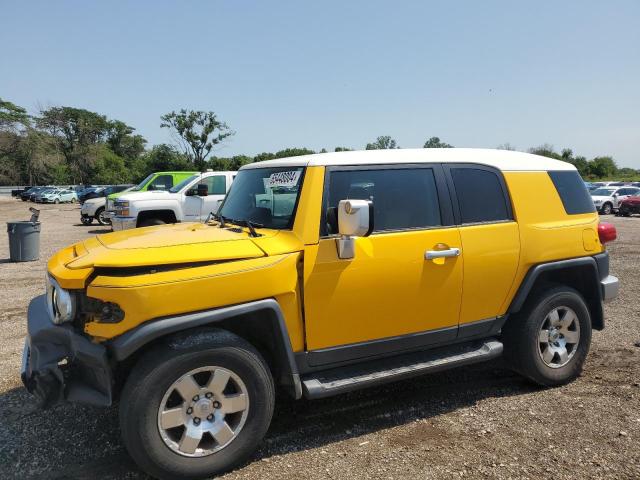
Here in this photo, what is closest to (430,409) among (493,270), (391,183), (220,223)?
(493,270)

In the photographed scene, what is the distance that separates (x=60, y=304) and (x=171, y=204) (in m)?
9.24

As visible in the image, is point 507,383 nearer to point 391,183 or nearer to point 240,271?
point 391,183

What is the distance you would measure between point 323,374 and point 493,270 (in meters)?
1.53

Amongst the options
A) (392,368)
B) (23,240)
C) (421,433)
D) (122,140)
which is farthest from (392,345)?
(122,140)

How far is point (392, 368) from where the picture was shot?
11.0 feet

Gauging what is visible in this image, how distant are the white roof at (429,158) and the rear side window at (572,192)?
0.26 feet

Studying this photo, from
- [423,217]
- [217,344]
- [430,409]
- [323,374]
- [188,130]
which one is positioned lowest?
[430,409]

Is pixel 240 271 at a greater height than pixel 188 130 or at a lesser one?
lesser

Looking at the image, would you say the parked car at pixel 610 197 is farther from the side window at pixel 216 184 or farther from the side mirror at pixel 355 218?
the side mirror at pixel 355 218

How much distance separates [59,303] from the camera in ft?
9.23

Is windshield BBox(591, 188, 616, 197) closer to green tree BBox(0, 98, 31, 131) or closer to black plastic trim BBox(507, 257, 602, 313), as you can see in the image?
black plastic trim BBox(507, 257, 602, 313)

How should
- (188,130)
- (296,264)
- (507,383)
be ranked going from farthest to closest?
(188,130), (507,383), (296,264)

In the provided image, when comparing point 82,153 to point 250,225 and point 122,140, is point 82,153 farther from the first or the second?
point 250,225

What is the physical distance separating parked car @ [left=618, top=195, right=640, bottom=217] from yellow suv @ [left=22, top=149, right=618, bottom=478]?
2665cm
